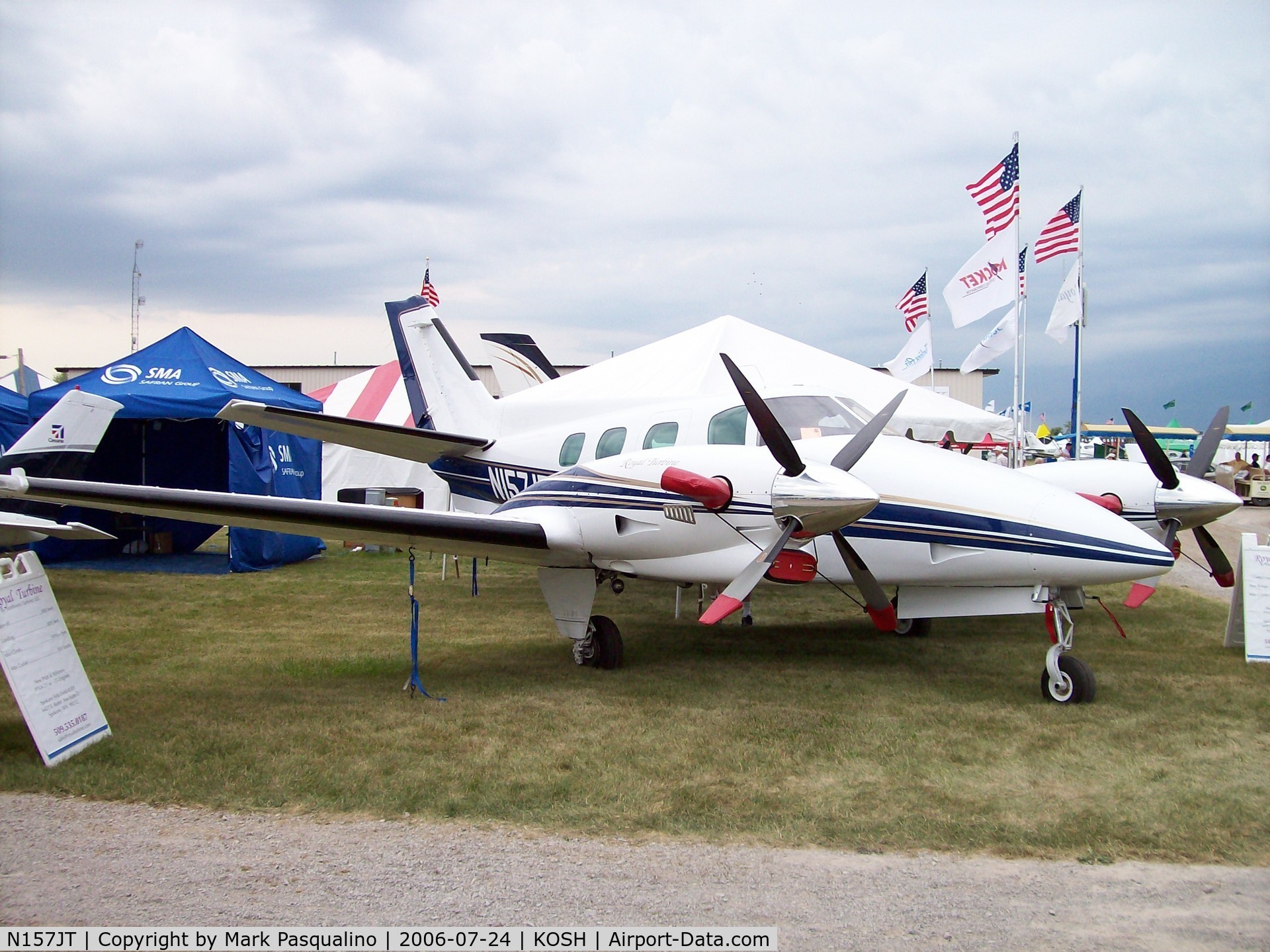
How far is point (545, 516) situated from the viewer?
26.4 ft

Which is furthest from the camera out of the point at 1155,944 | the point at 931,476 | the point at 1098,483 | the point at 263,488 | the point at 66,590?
the point at 263,488

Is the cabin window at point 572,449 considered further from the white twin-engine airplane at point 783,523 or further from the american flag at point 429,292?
the american flag at point 429,292

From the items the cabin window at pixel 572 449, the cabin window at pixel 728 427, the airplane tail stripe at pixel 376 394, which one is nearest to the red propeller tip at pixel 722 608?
the cabin window at pixel 728 427

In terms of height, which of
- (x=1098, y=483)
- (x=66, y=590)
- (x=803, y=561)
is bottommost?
(x=66, y=590)

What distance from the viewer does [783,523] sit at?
6.82 metres

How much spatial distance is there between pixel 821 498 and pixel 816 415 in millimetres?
2009

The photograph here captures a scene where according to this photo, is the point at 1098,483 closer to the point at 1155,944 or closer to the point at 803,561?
the point at 803,561

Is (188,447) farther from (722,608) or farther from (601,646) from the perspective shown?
(722,608)

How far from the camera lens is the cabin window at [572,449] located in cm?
1045

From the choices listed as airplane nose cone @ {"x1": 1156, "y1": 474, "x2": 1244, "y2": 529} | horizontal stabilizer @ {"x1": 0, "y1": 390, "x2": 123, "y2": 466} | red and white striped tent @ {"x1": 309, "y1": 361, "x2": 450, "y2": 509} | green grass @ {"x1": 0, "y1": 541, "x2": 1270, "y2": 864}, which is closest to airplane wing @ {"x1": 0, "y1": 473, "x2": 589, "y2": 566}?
green grass @ {"x1": 0, "y1": 541, "x2": 1270, "y2": 864}

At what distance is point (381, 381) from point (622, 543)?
1627 centimetres

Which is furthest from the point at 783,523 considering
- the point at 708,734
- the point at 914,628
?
the point at 914,628

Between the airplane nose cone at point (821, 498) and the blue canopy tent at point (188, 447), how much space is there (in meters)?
9.75

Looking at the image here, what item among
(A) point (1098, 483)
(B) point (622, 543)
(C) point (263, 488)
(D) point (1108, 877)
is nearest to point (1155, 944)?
(D) point (1108, 877)
